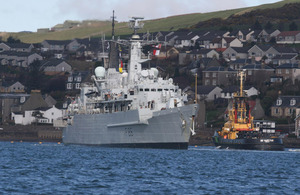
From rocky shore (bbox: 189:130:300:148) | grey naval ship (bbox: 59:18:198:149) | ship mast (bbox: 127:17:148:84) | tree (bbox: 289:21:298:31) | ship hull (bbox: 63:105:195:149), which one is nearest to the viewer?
ship hull (bbox: 63:105:195:149)

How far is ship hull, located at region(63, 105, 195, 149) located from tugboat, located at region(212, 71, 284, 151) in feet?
32.7

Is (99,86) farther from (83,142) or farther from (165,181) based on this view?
(165,181)

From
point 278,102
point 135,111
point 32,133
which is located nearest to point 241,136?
point 135,111

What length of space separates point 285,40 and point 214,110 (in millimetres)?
52112

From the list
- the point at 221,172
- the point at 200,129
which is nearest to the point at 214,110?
the point at 200,129

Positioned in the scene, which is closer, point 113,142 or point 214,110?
point 113,142

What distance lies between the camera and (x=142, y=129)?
Answer: 250ft

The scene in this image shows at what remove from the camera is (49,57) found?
648ft

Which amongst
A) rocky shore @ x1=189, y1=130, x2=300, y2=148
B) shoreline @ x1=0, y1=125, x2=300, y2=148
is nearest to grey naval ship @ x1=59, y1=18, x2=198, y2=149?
rocky shore @ x1=189, y1=130, x2=300, y2=148

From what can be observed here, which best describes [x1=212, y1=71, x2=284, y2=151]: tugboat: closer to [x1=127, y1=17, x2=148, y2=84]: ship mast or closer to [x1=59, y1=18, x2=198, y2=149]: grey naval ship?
[x1=59, y1=18, x2=198, y2=149]: grey naval ship

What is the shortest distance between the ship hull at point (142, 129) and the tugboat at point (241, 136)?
9.98 m

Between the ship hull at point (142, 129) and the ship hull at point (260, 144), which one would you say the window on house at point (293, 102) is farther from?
the ship hull at point (142, 129)

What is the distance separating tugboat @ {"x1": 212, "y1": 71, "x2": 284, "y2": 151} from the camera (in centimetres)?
8244

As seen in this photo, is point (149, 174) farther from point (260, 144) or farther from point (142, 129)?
point (260, 144)
